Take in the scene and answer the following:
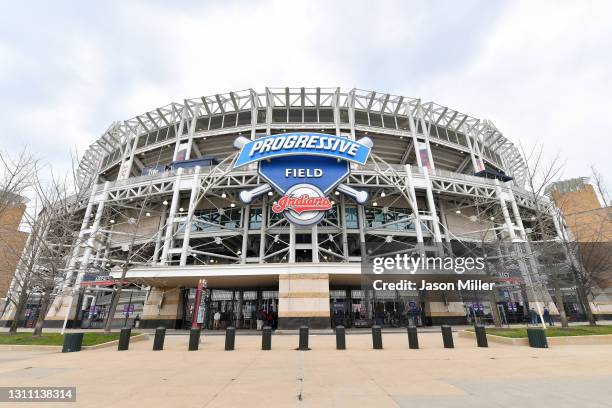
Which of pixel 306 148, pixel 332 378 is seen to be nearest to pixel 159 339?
pixel 332 378

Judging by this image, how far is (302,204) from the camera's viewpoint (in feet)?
75.6

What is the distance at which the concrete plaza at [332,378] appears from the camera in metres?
4.93

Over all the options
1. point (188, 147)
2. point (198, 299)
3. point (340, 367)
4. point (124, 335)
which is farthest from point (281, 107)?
point (340, 367)

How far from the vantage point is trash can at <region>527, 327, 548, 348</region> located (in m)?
11.5

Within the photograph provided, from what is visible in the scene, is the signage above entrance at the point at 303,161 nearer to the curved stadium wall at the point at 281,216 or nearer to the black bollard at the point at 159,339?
the curved stadium wall at the point at 281,216

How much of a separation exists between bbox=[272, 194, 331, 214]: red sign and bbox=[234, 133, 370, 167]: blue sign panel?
4.08 m

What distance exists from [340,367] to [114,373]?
19.3 feet

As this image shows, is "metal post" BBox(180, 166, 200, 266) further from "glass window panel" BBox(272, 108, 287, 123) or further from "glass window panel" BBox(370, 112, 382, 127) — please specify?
"glass window panel" BBox(370, 112, 382, 127)

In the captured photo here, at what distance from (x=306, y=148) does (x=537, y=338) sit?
19.0 m

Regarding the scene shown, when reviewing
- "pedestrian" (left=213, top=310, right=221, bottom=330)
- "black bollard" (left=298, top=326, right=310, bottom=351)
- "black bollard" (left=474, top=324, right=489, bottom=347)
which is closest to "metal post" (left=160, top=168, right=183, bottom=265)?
"pedestrian" (left=213, top=310, right=221, bottom=330)

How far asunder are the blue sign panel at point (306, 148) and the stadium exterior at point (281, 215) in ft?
6.80

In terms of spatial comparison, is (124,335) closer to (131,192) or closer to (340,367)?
(340,367)

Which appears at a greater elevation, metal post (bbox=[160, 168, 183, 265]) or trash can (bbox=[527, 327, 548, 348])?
metal post (bbox=[160, 168, 183, 265])

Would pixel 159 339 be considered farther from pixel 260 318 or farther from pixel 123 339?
pixel 260 318
